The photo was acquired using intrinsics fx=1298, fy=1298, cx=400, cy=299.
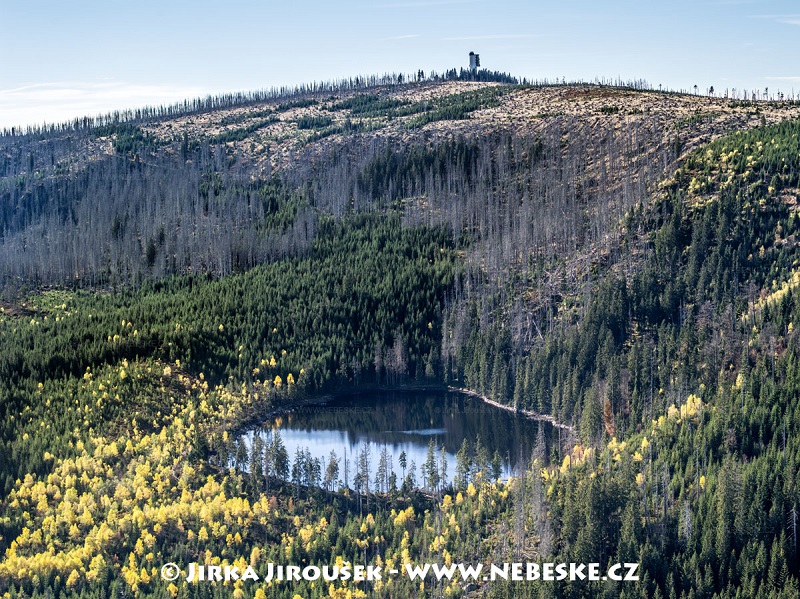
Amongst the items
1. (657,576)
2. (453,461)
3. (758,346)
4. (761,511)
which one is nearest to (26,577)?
(453,461)

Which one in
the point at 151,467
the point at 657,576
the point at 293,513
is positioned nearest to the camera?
the point at 657,576

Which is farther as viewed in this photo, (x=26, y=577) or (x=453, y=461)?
(x=453, y=461)

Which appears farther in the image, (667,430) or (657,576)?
(667,430)

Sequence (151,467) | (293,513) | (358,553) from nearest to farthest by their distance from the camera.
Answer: (358,553), (293,513), (151,467)

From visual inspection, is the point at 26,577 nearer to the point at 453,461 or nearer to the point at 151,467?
the point at 151,467

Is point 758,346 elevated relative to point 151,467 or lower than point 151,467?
elevated

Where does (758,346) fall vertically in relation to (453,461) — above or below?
above

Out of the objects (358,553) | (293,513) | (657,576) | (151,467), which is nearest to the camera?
(657,576)

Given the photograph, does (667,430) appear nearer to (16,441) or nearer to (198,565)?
(198,565)

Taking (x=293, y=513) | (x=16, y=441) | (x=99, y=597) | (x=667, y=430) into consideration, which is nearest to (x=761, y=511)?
(x=667, y=430)
